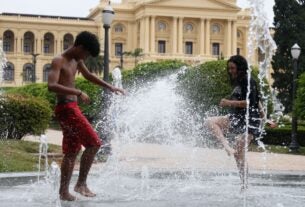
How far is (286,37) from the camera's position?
1843 inches

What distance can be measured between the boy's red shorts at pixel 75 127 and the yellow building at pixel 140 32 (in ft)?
257

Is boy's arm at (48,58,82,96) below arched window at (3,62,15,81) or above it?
below

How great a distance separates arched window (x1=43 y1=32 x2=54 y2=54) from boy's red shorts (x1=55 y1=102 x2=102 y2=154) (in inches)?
3271

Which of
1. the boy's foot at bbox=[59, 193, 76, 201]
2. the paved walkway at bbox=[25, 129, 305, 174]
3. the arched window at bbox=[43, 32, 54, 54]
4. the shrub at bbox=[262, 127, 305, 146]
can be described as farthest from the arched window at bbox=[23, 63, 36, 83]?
the boy's foot at bbox=[59, 193, 76, 201]

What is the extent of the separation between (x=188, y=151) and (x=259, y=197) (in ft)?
44.7

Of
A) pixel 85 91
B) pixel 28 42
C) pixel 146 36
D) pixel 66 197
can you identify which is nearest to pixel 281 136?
pixel 85 91

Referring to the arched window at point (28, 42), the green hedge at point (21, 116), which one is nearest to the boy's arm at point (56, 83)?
the green hedge at point (21, 116)

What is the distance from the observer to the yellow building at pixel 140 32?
86312mm

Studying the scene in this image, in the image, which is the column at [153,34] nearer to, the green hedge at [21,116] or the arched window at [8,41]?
the arched window at [8,41]

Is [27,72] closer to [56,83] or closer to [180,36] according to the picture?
[180,36]

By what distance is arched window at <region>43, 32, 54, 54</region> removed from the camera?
290ft

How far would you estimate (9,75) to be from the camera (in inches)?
3359

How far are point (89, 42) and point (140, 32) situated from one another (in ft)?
272

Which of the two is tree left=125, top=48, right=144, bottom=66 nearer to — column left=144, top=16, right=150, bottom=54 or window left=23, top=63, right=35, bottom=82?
column left=144, top=16, right=150, bottom=54
